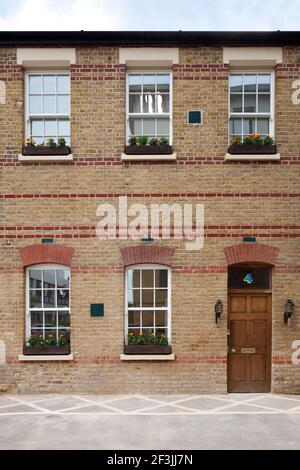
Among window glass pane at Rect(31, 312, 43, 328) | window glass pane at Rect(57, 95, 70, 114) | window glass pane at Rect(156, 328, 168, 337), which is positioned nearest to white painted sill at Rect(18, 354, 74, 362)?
window glass pane at Rect(31, 312, 43, 328)

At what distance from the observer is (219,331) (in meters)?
9.16

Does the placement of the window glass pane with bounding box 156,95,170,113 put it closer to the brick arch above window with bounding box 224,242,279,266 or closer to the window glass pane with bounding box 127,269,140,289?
the brick arch above window with bounding box 224,242,279,266

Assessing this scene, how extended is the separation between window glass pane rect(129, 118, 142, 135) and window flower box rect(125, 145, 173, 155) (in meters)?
0.52

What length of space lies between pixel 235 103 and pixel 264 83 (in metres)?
0.82

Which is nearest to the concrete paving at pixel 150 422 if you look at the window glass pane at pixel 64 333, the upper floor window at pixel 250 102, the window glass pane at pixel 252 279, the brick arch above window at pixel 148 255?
the window glass pane at pixel 64 333

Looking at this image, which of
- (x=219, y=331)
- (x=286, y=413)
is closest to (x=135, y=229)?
(x=219, y=331)

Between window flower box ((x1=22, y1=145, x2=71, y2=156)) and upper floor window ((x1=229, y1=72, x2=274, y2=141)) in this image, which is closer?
window flower box ((x1=22, y1=145, x2=71, y2=156))

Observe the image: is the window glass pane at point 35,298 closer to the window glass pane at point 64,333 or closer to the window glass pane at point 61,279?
the window glass pane at point 61,279

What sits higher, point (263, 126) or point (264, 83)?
point (264, 83)

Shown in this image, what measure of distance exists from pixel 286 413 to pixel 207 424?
1.72 m

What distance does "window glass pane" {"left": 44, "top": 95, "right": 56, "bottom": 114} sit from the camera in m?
9.52

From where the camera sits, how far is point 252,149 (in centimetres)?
920

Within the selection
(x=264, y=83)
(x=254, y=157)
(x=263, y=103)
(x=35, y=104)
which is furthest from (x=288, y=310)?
(x=35, y=104)

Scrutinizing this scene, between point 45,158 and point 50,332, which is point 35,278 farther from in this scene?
point 45,158
